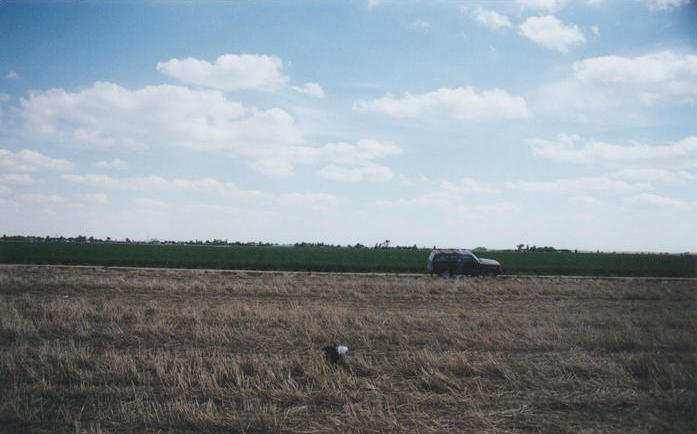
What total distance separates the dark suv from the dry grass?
13.5 metres

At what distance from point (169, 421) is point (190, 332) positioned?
15.6 feet

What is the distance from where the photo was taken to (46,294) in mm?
15883

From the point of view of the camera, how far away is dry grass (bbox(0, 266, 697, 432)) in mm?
4992

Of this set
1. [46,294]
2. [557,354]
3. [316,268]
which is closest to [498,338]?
[557,354]

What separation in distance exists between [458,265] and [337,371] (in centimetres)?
2080

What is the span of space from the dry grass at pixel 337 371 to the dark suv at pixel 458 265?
13489 millimetres

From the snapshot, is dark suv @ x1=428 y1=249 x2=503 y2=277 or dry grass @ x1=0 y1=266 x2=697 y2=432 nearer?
dry grass @ x1=0 y1=266 x2=697 y2=432

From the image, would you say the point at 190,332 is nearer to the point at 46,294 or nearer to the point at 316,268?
the point at 46,294

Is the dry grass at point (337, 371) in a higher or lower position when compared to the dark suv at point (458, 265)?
lower

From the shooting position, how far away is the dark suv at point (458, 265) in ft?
84.6

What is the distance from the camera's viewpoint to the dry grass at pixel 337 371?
4.99 m

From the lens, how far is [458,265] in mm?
25844

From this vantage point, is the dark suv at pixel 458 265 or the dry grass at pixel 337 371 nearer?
the dry grass at pixel 337 371

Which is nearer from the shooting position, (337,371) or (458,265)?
(337,371)
